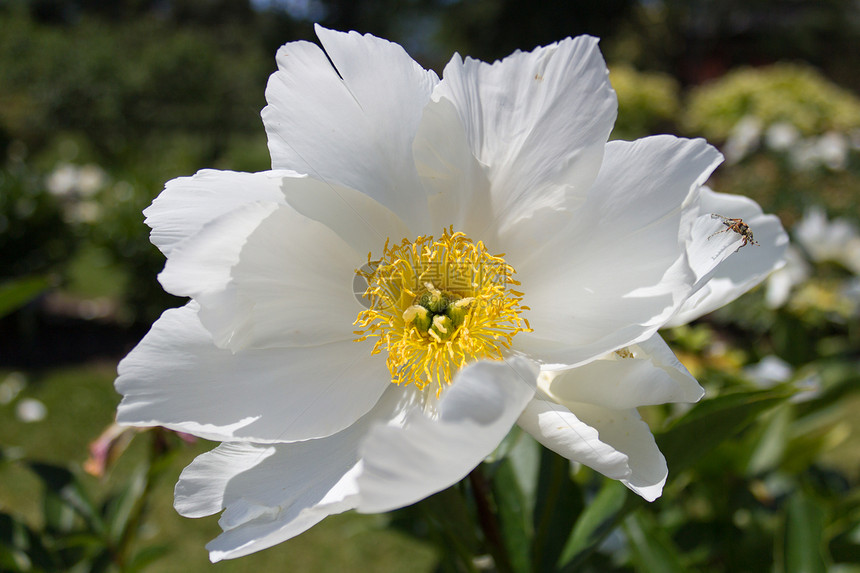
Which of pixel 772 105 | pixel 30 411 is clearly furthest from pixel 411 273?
pixel 772 105

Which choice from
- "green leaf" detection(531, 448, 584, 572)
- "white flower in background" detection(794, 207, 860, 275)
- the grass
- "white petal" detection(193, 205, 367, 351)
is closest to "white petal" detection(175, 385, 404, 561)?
"white petal" detection(193, 205, 367, 351)

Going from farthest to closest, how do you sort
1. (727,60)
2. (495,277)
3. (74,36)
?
1. (727,60)
2. (74,36)
3. (495,277)

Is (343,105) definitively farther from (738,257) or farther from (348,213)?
(738,257)

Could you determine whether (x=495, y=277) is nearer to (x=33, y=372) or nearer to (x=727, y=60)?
(x=33, y=372)

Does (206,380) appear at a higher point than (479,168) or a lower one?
lower

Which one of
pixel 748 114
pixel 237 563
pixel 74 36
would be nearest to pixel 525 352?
pixel 237 563

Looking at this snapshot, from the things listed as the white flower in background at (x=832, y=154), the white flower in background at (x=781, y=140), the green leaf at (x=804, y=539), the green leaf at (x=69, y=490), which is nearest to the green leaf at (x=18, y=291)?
the green leaf at (x=69, y=490)

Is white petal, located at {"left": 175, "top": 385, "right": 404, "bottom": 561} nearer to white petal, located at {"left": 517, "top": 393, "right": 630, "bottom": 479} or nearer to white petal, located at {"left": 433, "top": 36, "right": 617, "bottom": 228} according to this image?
white petal, located at {"left": 517, "top": 393, "right": 630, "bottom": 479}
